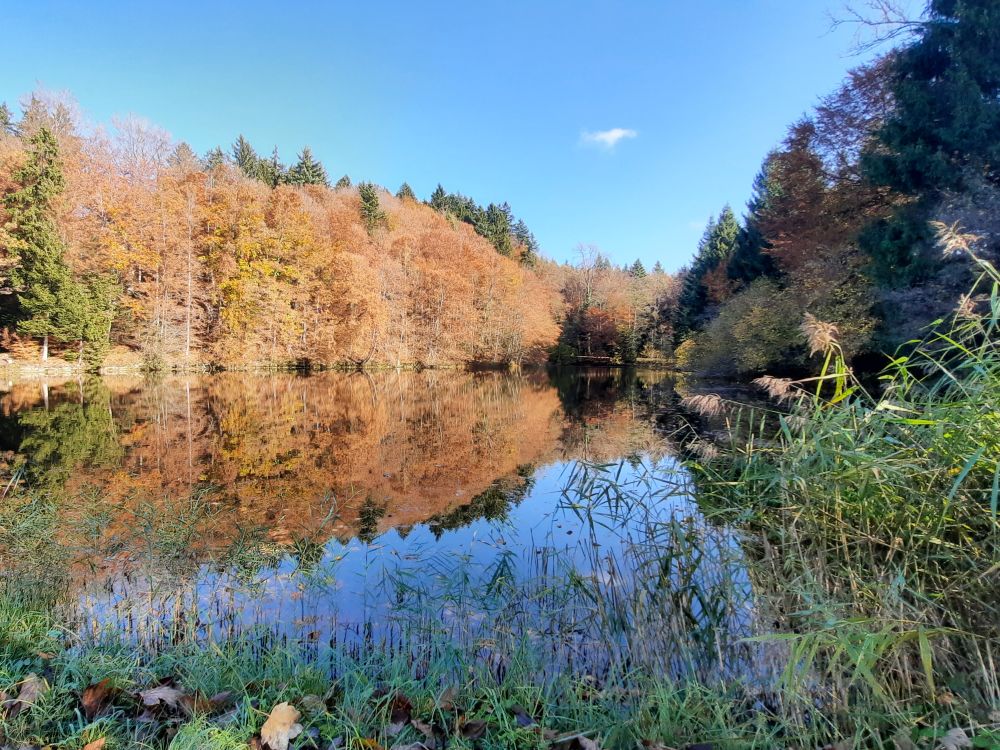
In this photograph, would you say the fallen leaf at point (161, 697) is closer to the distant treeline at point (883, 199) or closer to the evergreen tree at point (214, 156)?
the distant treeline at point (883, 199)

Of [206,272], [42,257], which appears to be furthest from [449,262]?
[42,257]

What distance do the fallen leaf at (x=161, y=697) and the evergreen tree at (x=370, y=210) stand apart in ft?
149

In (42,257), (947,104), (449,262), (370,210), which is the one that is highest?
(370,210)

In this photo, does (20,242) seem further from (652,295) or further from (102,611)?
(652,295)

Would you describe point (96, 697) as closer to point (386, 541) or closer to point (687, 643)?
point (687, 643)

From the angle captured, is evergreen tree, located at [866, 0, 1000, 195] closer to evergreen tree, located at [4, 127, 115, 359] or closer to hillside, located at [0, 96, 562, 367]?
hillside, located at [0, 96, 562, 367]

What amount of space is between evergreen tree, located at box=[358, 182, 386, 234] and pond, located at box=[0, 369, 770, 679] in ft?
119

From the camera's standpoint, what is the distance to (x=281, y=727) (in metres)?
1.96

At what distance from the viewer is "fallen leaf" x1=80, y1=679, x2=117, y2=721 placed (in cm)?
200

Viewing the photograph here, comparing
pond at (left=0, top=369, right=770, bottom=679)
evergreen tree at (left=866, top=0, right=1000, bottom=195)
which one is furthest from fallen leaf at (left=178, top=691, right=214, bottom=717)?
evergreen tree at (left=866, top=0, right=1000, bottom=195)

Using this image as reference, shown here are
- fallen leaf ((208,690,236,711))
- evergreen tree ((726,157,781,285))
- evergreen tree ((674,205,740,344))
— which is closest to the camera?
fallen leaf ((208,690,236,711))

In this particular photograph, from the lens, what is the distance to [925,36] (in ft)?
42.5

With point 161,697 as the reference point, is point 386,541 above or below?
below

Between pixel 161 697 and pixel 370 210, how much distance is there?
163 ft
